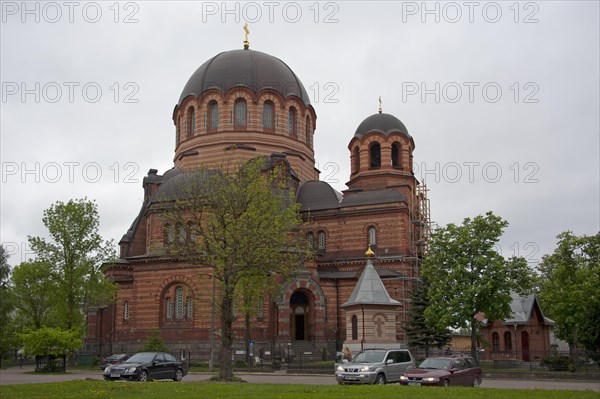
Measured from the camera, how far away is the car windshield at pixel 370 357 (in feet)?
80.9

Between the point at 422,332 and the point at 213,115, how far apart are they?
24320 millimetres

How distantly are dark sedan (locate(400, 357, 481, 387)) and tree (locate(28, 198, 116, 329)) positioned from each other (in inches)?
1020

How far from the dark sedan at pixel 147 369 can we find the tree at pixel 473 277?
16.1 meters

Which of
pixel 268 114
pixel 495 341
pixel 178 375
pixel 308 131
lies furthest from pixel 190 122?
pixel 178 375

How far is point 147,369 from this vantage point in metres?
27.0

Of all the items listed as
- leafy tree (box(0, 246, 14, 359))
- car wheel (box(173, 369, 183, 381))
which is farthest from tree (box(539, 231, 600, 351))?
leafy tree (box(0, 246, 14, 359))

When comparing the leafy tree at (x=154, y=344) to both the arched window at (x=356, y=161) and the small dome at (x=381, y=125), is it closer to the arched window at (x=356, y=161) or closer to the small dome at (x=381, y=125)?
the arched window at (x=356, y=161)

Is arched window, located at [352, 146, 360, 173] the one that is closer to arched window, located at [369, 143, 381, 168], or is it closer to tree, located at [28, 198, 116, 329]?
arched window, located at [369, 143, 381, 168]

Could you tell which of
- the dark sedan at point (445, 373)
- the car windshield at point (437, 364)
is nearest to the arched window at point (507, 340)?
the dark sedan at point (445, 373)

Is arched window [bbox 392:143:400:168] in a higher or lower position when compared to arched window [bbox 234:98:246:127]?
lower

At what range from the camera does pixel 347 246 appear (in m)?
48.5

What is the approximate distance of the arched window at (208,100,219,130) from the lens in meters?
53.3

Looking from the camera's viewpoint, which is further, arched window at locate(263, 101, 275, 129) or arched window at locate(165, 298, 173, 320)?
arched window at locate(263, 101, 275, 129)

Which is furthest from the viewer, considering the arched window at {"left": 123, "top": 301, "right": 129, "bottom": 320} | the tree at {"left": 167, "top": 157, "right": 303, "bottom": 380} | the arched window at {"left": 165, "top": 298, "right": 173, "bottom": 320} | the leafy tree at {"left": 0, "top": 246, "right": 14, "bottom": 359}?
the leafy tree at {"left": 0, "top": 246, "right": 14, "bottom": 359}
